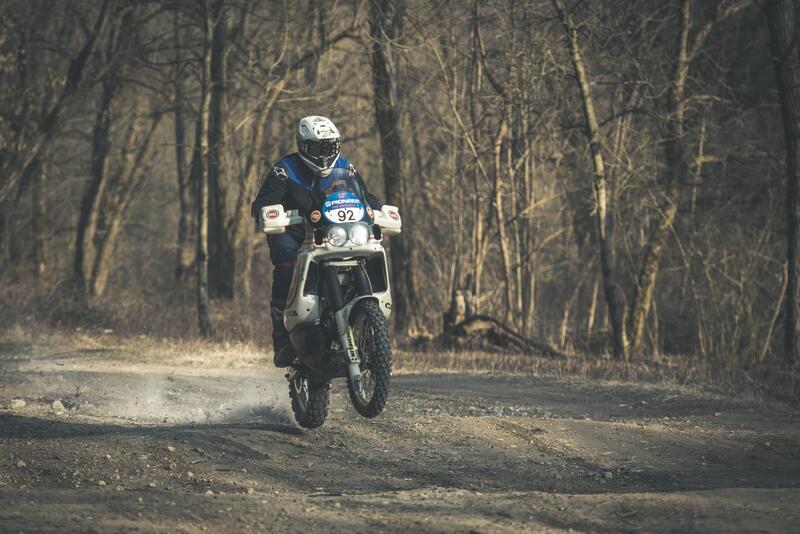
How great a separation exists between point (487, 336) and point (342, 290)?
1052cm

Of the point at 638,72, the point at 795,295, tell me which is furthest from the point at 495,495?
the point at 638,72

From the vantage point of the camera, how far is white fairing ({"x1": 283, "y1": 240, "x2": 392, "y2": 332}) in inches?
332

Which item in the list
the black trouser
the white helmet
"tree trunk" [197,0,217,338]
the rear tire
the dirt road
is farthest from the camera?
"tree trunk" [197,0,217,338]

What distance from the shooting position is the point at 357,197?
28.2ft

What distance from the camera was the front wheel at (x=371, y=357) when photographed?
827 centimetres

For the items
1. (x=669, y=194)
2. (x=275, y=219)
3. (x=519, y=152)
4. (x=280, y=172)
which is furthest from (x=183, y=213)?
(x=275, y=219)

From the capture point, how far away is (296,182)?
8.89 metres

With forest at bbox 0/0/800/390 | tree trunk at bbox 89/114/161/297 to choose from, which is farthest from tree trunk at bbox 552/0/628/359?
tree trunk at bbox 89/114/161/297

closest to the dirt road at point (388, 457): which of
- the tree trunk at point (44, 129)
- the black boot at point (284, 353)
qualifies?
the black boot at point (284, 353)

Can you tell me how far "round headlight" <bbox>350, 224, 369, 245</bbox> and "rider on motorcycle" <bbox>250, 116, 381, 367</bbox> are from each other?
56 cm

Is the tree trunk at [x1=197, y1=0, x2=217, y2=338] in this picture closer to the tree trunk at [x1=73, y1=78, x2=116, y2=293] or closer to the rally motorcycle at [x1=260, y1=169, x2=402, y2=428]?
the tree trunk at [x1=73, y1=78, x2=116, y2=293]

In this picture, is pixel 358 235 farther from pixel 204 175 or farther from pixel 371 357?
pixel 204 175

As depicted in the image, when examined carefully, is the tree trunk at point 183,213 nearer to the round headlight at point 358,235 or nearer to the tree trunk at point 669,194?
the tree trunk at point 669,194

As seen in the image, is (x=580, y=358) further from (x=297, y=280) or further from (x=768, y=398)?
(x=297, y=280)
